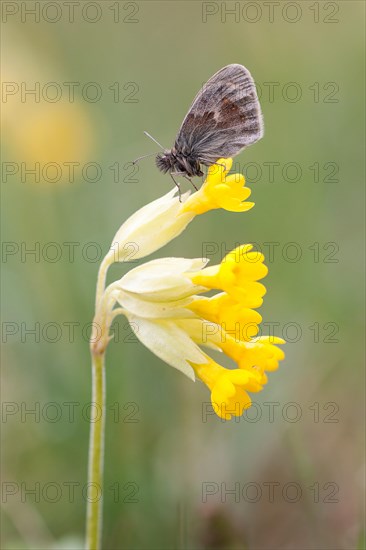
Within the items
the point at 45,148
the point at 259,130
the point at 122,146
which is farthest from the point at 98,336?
the point at 122,146

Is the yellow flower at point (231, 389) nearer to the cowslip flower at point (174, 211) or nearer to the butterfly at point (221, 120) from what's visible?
the cowslip flower at point (174, 211)

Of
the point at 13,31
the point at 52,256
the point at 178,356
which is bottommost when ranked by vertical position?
the point at 178,356

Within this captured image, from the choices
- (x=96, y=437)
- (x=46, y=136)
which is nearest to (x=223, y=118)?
(x=96, y=437)

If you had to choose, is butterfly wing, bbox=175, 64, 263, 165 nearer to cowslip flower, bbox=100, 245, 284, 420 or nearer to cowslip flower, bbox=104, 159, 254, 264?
cowslip flower, bbox=104, 159, 254, 264

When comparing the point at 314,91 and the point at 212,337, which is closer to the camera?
the point at 212,337

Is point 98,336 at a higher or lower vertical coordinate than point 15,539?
higher

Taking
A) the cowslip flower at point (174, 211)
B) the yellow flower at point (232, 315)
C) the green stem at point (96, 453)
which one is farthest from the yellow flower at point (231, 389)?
the cowslip flower at point (174, 211)

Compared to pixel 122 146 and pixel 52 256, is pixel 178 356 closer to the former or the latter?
pixel 52 256
